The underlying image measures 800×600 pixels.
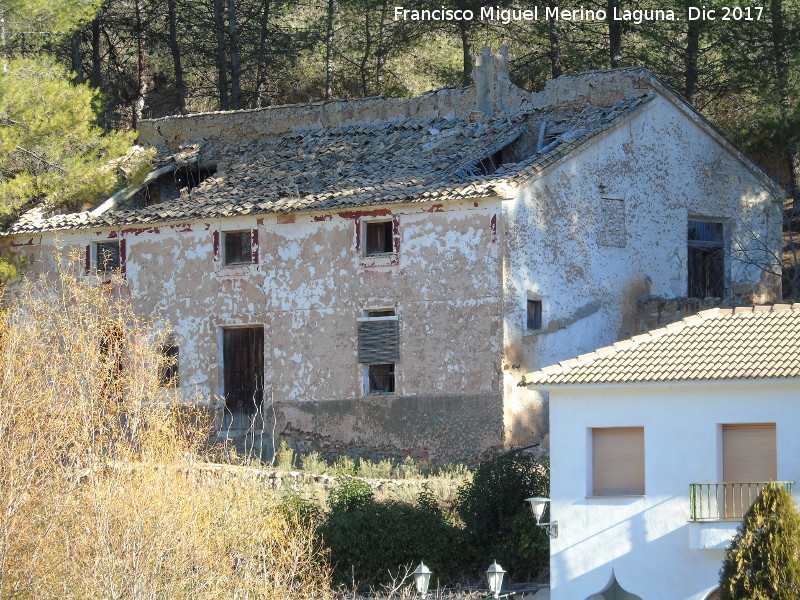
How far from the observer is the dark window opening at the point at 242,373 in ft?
100

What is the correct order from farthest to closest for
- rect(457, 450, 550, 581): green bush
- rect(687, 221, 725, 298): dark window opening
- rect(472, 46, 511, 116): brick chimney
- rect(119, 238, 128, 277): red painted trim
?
rect(472, 46, 511, 116): brick chimney
rect(687, 221, 725, 298): dark window opening
rect(119, 238, 128, 277): red painted trim
rect(457, 450, 550, 581): green bush

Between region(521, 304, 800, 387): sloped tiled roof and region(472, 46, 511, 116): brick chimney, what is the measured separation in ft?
32.6

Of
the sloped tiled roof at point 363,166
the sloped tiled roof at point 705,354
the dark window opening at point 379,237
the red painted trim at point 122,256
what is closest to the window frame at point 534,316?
the sloped tiled roof at point 363,166

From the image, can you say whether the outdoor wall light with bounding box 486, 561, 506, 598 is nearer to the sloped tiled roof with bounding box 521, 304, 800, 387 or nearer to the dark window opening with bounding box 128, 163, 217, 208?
the sloped tiled roof with bounding box 521, 304, 800, 387

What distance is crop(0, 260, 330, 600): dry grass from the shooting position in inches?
806

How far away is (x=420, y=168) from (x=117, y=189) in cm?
704

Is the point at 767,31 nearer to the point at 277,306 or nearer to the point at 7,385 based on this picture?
the point at 277,306

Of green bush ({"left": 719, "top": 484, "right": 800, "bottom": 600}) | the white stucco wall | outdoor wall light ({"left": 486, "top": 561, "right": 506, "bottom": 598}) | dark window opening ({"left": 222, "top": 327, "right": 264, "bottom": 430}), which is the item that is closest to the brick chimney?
dark window opening ({"left": 222, "top": 327, "right": 264, "bottom": 430})

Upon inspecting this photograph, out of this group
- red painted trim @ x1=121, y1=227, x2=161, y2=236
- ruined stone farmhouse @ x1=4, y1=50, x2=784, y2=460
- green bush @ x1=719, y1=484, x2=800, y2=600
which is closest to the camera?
green bush @ x1=719, y1=484, x2=800, y2=600

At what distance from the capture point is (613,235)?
30.6m

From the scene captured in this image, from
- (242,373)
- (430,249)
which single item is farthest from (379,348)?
(242,373)

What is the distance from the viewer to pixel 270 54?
4212cm

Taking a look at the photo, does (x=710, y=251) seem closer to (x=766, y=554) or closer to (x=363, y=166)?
(x=363, y=166)

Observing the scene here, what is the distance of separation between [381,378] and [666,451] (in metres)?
8.05
